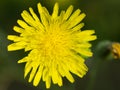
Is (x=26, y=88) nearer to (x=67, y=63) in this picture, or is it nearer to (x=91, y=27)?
(x=91, y=27)

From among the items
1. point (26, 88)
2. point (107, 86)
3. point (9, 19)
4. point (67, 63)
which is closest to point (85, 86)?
point (107, 86)

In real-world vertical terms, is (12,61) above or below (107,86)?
above

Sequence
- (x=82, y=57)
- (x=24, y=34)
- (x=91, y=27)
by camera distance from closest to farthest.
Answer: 1. (x=24, y=34)
2. (x=82, y=57)
3. (x=91, y=27)

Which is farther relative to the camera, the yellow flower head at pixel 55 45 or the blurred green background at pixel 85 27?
the blurred green background at pixel 85 27

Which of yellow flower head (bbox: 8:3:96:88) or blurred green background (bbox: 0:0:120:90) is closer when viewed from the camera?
yellow flower head (bbox: 8:3:96:88)
